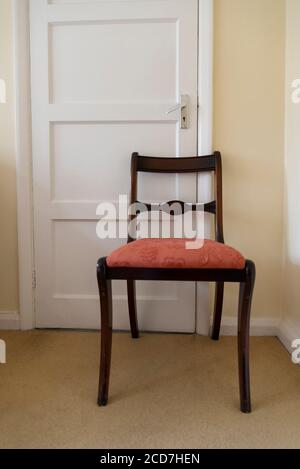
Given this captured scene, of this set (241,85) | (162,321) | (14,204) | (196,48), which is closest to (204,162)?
(241,85)

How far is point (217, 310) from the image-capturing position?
1.38 metres

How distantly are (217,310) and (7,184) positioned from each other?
3.77 feet

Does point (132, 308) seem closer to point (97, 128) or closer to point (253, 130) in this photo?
point (97, 128)

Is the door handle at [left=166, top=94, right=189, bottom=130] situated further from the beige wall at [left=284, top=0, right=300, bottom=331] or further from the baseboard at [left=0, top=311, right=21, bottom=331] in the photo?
the baseboard at [left=0, top=311, right=21, bottom=331]

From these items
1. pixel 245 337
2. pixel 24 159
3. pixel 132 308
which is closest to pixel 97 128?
pixel 24 159

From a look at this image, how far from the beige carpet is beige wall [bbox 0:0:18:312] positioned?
0.25m

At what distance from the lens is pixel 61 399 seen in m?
1.01

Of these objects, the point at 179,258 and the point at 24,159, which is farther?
the point at 24,159

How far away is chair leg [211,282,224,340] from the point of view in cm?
136

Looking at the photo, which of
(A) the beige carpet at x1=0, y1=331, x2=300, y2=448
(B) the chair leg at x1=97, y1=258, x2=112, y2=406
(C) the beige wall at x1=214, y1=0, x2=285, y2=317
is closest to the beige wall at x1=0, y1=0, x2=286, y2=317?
(C) the beige wall at x1=214, y1=0, x2=285, y2=317

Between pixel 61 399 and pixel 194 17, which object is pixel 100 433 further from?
pixel 194 17

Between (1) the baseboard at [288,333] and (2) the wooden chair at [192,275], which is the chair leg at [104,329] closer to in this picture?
(2) the wooden chair at [192,275]

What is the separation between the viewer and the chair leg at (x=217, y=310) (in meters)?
1.36
